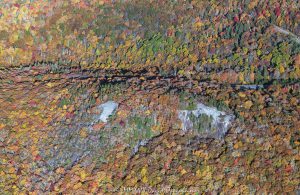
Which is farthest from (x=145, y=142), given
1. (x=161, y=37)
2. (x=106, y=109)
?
(x=161, y=37)

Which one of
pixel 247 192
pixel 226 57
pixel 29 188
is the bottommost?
pixel 29 188

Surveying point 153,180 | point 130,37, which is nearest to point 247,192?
point 153,180

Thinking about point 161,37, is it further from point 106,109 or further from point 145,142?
point 145,142

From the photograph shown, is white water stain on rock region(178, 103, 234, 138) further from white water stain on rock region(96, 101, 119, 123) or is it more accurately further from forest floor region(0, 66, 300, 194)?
white water stain on rock region(96, 101, 119, 123)

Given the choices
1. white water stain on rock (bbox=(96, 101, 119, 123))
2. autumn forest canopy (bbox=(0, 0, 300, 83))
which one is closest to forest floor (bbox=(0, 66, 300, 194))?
white water stain on rock (bbox=(96, 101, 119, 123))

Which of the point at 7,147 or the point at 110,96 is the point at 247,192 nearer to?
the point at 110,96
